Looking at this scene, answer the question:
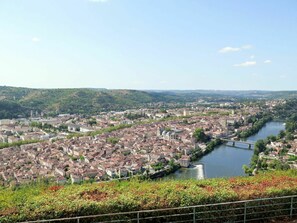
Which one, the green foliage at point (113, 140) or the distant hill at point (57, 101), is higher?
the distant hill at point (57, 101)

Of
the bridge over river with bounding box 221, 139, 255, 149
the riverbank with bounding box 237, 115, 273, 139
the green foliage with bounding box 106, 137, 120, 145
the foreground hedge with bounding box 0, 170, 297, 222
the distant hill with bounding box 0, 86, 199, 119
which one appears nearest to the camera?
the foreground hedge with bounding box 0, 170, 297, 222

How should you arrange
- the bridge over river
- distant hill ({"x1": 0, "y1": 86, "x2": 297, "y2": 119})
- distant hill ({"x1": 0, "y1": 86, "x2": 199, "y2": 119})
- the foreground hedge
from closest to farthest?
the foreground hedge → the bridge over river → distant hill ({"x1": 0, "y1": 86, "x2": 297, "y2": 119}) → distant hill ({"x1": 0, "y1": 86, "x2": 199, "y2": 119})

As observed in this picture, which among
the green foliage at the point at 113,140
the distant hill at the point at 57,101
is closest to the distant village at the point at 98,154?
the green foliage at the point at 113,140

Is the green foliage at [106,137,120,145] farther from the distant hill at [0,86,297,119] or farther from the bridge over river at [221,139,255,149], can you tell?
the distant hill at [0,86,297,119]

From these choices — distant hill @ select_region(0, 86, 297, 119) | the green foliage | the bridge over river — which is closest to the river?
the bridge over river

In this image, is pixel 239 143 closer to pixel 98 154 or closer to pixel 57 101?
pixel 98 154

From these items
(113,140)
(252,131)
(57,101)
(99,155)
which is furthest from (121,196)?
(57,101)

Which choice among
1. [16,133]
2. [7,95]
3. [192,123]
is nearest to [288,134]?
[192,123]

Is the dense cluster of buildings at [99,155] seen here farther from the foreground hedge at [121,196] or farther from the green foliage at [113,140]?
the foreground hedge at [121,196]
